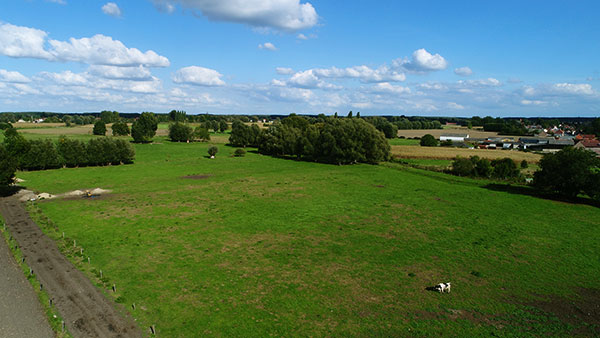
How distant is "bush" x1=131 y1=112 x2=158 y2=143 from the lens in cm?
15400

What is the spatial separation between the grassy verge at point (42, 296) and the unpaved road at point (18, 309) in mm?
254

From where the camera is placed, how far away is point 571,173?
5800cm

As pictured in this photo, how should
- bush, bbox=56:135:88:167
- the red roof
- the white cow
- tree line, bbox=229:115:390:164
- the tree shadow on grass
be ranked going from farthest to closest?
the red roof
tree line, bbox=229:115:390:164
bush, bbox=56:135:88:167
the tree shadow on grass
the white cow

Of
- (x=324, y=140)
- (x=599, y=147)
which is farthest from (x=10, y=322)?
(x=599, y=147)

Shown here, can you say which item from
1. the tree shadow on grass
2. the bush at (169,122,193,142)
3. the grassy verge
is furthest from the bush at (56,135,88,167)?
the tree shadow on grass

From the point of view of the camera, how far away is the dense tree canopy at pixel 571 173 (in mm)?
56656

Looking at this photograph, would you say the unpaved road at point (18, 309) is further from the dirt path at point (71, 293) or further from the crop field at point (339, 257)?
the crop field at point (339, 257)

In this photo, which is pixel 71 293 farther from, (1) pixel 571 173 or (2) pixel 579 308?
(1) pixel 571 173

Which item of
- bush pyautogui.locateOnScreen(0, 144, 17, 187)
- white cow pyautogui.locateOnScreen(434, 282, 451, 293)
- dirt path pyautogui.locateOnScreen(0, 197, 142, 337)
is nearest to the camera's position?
dirt path pyautogui.locateOnScreen(0, 197, 142, 337)

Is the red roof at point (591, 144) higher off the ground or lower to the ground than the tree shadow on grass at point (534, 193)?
higher

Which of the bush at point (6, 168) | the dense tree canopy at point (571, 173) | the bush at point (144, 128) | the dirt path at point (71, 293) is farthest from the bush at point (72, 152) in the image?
the dense tree canopy at point (571, 173)

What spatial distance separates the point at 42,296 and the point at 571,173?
74879 mm

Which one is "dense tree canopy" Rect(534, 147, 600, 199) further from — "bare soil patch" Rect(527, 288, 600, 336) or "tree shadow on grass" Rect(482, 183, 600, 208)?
"bare soil patch" Rect(527, 288, 600, 336)

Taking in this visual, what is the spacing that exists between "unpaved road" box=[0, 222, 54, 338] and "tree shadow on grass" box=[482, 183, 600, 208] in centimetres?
7380
